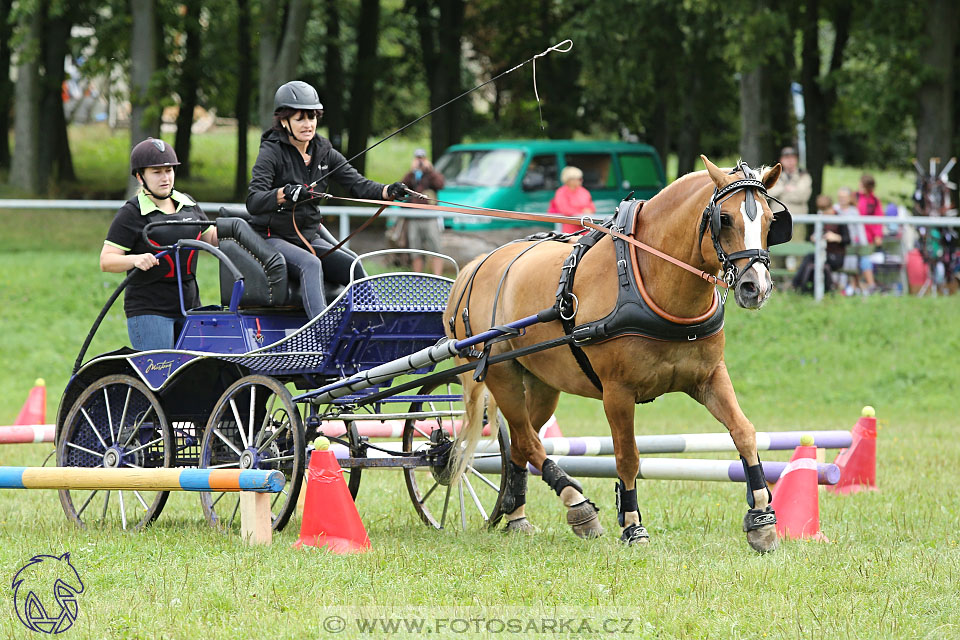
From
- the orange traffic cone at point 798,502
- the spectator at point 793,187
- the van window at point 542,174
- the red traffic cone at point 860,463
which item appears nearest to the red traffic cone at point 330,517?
the orange traffic cone at point 798,502

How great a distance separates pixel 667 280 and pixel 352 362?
212cm

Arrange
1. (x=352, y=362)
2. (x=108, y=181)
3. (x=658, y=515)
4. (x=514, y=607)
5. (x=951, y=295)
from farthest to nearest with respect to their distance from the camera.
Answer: (x=108, y=181) → (x=951, y=295) → (x=658, y=515) → (x=352, y=362) → (x=514, y=607)

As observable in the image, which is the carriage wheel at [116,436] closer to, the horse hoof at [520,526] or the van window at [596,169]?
the horse hoof at [520,526]

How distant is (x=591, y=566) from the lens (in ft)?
20.2

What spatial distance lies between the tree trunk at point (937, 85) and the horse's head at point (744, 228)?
47.2 ft

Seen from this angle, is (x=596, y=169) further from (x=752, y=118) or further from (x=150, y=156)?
(x=150, y=156)

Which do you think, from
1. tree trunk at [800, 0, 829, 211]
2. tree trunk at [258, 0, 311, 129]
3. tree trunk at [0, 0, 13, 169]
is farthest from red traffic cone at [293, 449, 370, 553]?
tree trunk at [0, 0, 13, 169]

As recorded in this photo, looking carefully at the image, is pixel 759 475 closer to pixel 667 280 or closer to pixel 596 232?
pixel 667 280

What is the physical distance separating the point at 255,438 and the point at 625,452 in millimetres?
2265

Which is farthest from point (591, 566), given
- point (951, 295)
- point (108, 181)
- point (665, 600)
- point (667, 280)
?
point (108, 181)

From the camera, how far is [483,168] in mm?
20891

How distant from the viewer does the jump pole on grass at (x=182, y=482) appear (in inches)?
253

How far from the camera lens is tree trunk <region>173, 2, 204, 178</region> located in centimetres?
2744

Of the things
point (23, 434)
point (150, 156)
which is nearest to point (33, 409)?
point (23, 434)
